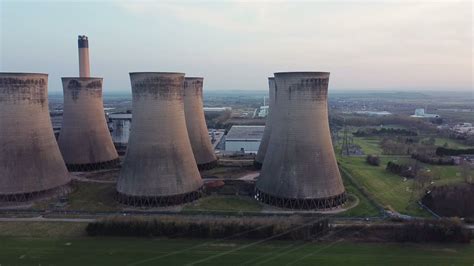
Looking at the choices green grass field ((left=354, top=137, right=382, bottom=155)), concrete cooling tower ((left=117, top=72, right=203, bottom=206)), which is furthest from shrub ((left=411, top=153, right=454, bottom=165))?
concrete cooling tower ((left=117, top=72, right=203, bottom=206))

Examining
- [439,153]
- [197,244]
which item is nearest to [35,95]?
[197,244]

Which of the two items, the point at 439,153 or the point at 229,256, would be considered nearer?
the point at 229,256

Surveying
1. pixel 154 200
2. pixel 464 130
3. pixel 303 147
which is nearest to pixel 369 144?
pixel 464 130

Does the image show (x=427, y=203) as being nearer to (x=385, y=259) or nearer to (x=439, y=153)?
(x=385, y=259)

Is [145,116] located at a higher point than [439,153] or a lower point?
higher

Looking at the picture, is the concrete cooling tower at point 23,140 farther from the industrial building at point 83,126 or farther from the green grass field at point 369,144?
the green grass field at point 369,144

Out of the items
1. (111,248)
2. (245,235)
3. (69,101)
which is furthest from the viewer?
(69,101)
